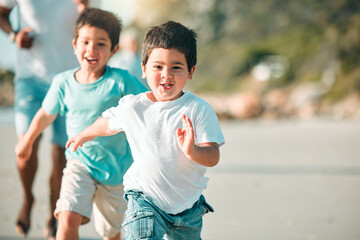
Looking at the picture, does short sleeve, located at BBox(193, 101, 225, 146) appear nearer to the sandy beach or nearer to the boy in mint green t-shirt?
the boy in mint green t-shirt

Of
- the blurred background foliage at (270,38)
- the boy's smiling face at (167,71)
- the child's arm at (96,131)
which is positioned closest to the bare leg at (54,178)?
the child's arm at (96,131)

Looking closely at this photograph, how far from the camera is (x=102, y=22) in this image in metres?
3.27

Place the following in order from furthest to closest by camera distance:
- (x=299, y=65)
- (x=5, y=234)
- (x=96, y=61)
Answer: (x=299, y=65)
(x=5, y=234)
(x=96, y=61)

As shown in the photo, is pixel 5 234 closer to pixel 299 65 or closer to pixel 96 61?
pixel 96 61

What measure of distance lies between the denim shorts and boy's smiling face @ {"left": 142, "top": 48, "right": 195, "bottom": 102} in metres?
0.49

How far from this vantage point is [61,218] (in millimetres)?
2957

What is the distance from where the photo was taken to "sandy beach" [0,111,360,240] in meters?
4.38

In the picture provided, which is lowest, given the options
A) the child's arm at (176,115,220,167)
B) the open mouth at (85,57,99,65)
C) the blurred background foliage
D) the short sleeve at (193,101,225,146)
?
the child's arm at (176,115,220,167)

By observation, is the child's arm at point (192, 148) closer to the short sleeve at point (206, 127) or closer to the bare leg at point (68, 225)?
the short sleeve at point (206, 127)

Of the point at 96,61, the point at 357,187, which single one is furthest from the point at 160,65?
the point at 357,187

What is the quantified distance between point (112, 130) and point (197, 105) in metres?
0.47

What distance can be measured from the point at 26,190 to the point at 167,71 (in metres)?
2.05

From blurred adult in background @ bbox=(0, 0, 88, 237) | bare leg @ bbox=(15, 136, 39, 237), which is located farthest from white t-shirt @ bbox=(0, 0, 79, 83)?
bare leg @ bbox=(15, 136, 39, 237)

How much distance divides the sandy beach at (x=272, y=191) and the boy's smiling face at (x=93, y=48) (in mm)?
1561
